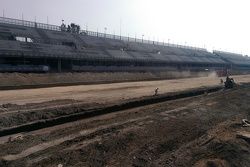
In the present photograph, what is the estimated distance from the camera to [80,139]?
578 inches

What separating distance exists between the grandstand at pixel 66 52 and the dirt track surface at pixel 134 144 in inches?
1208

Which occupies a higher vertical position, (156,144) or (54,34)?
(54,34)

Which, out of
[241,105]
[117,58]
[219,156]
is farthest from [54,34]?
[219,156]

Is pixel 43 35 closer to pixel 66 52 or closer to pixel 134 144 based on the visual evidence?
pixel 66 52

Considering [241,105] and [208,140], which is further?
[241,105]

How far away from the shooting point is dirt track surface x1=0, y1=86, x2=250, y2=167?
40.7 ft

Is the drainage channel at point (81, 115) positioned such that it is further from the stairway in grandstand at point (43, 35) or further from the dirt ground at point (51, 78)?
the stairway in grandstand at point (43, 35)

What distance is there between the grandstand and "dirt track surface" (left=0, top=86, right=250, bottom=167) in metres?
30.7

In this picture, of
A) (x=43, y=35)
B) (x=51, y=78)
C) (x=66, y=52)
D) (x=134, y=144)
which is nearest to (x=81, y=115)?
(x=134, y=144)

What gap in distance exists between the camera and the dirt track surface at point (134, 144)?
12.4m

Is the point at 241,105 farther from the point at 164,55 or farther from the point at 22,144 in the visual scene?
the point at 164,55

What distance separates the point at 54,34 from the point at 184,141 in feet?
177

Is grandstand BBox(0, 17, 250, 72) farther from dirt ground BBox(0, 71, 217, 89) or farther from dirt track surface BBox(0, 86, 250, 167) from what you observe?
dirt track surface BBox(0, 86, 250, 167)

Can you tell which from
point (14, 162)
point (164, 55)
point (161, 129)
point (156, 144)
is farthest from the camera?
point (164, 55)
